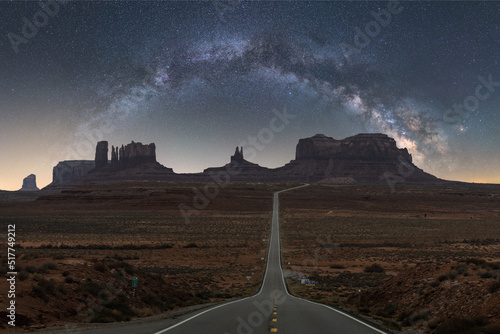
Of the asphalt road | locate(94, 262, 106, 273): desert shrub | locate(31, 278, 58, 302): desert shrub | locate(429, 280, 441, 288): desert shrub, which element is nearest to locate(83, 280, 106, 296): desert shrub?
locate(31, 278, 58, 302): desert shrub

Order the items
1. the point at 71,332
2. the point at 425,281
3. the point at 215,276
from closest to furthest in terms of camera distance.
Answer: the point at 71,332
the point at 425,281
the point at 215,276

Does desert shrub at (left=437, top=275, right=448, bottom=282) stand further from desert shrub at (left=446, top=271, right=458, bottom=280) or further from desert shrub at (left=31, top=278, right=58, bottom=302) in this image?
desert shrub at (left=31, top=278, right=58, bottom=302)

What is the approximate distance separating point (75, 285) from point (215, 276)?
18.9 metres

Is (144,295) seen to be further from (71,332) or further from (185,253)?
(185,253)

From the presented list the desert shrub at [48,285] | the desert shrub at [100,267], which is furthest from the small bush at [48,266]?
the desert shrub at [48,285]

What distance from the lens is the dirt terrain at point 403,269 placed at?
421 inches

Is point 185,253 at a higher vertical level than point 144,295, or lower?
lower

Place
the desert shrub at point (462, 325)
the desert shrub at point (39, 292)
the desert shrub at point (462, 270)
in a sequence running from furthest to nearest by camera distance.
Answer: the desert shrub at point (462, 270) < the desert shrub at point (39, 292) < the desert shrub at point (462, 325)

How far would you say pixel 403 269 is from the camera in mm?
32594

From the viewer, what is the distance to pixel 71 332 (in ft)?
29.9

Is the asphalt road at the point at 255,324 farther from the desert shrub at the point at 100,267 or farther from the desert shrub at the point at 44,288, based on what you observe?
the desert shrub at the point at 100,267

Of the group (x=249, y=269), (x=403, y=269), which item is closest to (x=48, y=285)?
(x=249, y=269)

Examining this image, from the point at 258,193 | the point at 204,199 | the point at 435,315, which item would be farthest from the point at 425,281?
the point at 258,193

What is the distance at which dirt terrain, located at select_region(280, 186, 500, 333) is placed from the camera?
10.7 m
